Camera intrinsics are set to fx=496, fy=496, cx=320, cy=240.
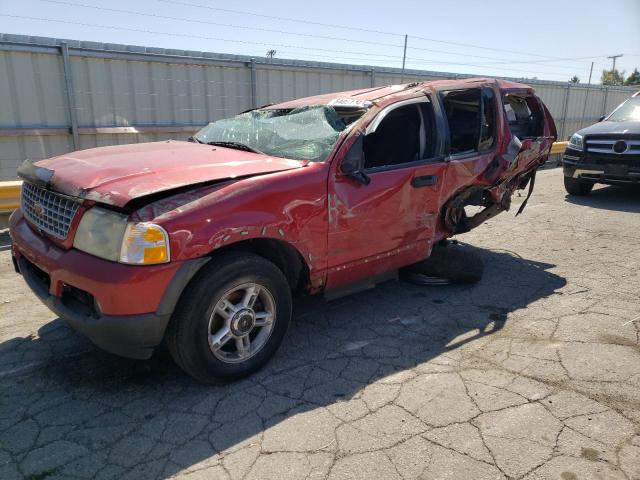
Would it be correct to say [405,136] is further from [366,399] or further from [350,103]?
[366,399]

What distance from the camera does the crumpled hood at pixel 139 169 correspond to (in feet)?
8.99

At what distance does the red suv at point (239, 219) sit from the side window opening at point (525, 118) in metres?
1.34

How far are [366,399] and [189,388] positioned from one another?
107 centimetres

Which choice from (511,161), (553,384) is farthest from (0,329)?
(511,161)

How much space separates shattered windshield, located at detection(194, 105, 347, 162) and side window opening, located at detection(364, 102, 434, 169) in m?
0.50

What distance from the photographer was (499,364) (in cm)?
326

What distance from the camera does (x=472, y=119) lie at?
4805 millimetres

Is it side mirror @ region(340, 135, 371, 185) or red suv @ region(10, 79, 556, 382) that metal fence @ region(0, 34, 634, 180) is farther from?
side mirror @ region(340, 135, 371, 185)

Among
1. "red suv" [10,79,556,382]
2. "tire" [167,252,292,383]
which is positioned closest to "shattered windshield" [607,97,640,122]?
"red suv" [10,79,556,382]

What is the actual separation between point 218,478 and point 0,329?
8.01 feet

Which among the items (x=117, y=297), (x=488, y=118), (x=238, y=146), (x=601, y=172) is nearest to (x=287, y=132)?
(x=238, y=146)

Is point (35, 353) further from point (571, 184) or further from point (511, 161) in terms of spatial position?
point (571, 184)

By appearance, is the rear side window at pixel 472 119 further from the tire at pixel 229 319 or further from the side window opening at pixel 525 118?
the tire at pixel 229 319

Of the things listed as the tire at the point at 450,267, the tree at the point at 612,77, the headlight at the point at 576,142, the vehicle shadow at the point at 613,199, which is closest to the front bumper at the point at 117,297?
the tire at the point at 450,267
